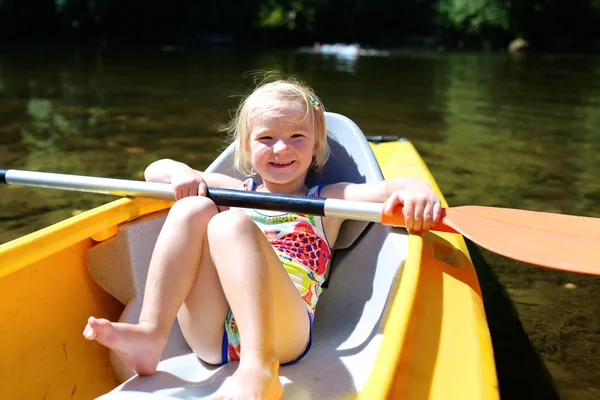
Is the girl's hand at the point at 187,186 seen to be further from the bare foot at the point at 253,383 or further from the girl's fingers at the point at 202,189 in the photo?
the bare foot at the point at 253,383

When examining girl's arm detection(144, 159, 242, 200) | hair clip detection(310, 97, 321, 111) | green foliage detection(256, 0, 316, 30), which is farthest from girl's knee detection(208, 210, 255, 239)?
green foliage detection(256, 0, 316, 30)

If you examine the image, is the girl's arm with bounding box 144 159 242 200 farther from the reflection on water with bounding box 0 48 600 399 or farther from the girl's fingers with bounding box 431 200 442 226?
the reflection on water with bounding box 0 48 600 399

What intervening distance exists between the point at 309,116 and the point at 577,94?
8590mm

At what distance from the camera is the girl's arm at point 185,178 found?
1884mm

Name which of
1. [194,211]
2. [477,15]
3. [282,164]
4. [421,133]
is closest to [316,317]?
[282,164]

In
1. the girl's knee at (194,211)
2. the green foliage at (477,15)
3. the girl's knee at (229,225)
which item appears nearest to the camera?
the girl's knee at (229,225)

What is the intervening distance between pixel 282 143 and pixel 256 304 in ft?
2.06

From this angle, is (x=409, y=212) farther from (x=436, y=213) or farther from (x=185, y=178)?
(x=185, y=178)

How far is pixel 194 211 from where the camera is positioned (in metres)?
1.57

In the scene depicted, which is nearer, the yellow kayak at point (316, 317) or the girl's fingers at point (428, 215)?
the yellow kayak at point (316, 317)

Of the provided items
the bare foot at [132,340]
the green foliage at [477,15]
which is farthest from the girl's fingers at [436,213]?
the green foliage at [477,15]

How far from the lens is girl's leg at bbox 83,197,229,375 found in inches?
56.0

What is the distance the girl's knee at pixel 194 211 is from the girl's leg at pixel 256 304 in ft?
0.20

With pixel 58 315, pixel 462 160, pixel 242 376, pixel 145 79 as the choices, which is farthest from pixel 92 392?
pixel 145 79
